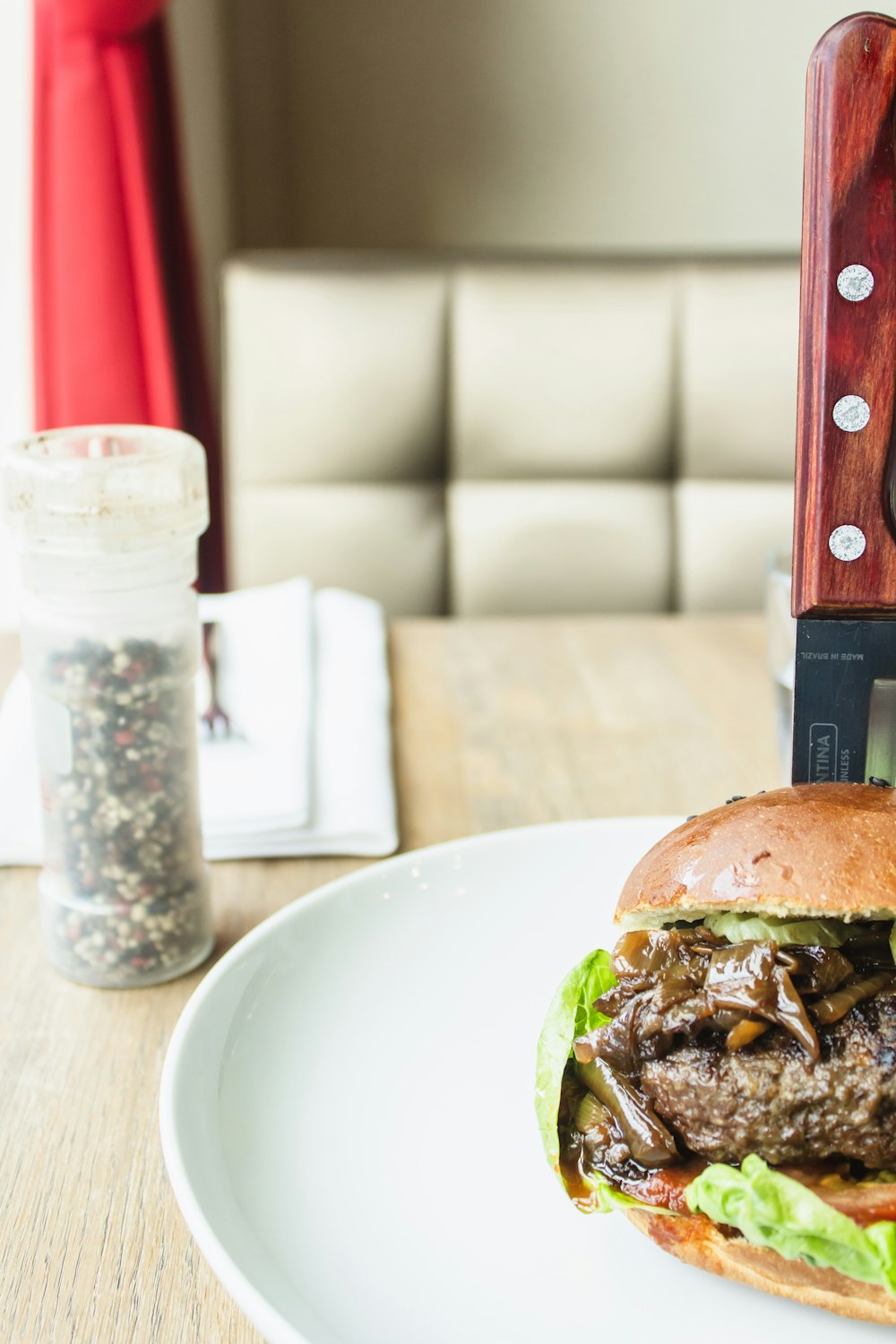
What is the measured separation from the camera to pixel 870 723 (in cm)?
87

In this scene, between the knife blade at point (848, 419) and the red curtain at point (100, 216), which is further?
the red curtain at point (100, 216)

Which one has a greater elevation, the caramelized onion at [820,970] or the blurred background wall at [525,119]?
the blurred background wall at [525,119]

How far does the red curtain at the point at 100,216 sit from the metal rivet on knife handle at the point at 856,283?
1584 mm

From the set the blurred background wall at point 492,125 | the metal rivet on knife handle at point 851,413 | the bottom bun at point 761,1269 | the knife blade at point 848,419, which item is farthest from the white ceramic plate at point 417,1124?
the blurred background wall at point 492,125

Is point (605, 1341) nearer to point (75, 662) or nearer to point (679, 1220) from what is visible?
point (679, 1220)

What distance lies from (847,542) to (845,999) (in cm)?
30

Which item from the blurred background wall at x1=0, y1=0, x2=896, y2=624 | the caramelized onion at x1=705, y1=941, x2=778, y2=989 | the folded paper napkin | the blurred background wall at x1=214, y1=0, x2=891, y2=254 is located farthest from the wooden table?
the blurred background wall at x1=214, y1=0, x2=891, y2=254

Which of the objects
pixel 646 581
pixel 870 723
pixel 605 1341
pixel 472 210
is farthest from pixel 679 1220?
pixel 472 210

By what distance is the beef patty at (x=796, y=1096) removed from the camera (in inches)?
27.7

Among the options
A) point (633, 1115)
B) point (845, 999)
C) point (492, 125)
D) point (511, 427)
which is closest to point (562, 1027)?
point (633, 1115)

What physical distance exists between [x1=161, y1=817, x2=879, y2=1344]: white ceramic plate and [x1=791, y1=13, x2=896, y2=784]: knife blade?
290 mm

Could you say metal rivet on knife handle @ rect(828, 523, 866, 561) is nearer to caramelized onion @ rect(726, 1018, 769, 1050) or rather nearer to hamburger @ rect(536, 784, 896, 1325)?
hamburger @ rect(536, 784, 896, 1325)

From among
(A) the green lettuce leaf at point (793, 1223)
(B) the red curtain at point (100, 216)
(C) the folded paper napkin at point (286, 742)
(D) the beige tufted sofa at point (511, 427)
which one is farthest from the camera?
(D) the beige tufted sofa at point (511, 427)

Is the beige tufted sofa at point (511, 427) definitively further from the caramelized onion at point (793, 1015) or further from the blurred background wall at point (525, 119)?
the caramelized onion at point (793, 1015)
